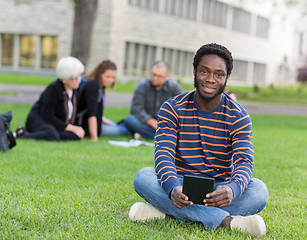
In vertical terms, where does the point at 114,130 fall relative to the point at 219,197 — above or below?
below

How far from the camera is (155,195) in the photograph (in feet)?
13.0

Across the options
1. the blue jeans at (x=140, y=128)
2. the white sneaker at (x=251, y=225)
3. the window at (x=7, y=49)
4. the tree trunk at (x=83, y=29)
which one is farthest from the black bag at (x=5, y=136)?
the window at (x=7, y=49)

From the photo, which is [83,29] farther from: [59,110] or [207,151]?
[207,151]

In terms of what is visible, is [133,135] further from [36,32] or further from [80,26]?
[36,32]

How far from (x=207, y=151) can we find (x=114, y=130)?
222 inches

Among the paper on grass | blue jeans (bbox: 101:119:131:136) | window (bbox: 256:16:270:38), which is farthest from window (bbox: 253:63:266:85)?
the paper on grass

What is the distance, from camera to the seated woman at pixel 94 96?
8.38 metres

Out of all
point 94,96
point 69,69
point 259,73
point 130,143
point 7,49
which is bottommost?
point 130,143

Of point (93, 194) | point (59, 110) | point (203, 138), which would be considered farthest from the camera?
point (59, 110)

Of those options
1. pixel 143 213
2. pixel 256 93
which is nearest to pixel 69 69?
pixel 143 213

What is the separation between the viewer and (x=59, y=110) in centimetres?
808

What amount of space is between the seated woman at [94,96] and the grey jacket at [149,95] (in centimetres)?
54

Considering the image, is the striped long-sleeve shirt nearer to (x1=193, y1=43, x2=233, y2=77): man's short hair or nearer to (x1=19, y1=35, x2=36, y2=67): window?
(x1=193, y1=43, x2=233, y2=77): man's short hair

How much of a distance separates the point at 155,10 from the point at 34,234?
3282 centimetres
